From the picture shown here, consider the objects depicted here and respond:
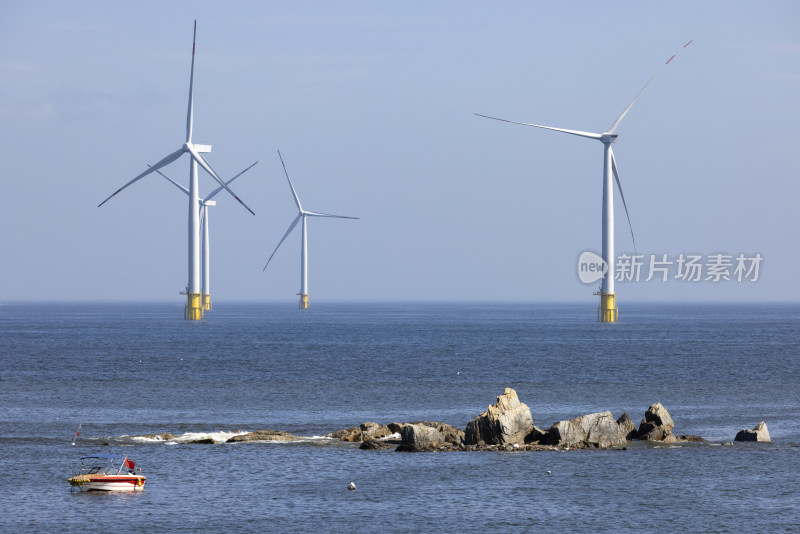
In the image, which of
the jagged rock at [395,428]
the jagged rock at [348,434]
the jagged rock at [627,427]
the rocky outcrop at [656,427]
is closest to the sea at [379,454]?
the rocky outcrop at [656,427]

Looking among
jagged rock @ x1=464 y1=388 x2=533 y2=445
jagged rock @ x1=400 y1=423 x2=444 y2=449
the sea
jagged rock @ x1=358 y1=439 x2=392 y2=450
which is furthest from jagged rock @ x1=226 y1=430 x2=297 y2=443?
jagged rock @ x1=464 y1=388 x2=533 y2=445

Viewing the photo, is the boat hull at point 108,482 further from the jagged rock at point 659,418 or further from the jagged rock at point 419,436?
the jagged rock at point 659,418

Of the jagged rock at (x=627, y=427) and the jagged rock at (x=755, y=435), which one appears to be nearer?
the jagged rock at (x=755, y=435)

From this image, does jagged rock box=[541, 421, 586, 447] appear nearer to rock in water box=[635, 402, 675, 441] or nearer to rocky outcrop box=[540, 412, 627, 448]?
rocky outcrop box=[540, 412, 627, 448]

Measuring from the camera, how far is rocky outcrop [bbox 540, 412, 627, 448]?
62188mm

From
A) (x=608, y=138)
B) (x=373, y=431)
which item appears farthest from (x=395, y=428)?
(x=608, y=138)

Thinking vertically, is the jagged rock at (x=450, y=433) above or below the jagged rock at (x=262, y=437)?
above

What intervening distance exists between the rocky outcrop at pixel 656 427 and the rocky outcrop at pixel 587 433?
2.41m

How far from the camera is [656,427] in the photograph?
214 ft

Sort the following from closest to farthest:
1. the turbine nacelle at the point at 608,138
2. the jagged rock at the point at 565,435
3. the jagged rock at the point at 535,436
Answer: the jagged rock at the point at 565,435 < the jagged rock at the point at 535,436 < the turbine nacelle at the point at 608,138

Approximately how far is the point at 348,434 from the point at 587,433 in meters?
15.3

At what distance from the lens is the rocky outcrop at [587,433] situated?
62.2m

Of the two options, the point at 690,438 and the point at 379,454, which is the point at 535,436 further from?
the point at 690,438

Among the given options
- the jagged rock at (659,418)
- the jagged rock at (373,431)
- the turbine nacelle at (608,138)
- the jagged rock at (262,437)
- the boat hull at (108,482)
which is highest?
the turbine nacelle at (608,138)
